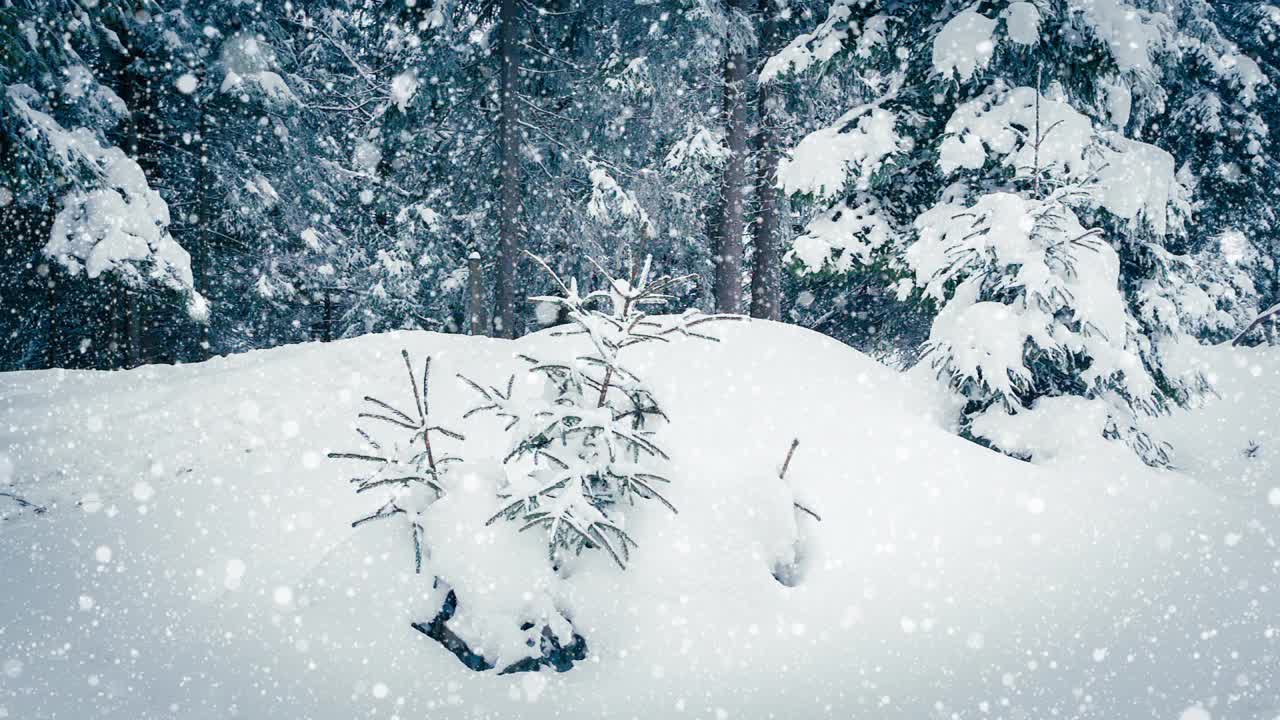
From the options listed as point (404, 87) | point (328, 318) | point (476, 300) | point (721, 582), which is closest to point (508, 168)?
point (404, 87)

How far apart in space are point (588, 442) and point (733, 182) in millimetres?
8172

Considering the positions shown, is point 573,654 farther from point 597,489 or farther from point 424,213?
point 424,213

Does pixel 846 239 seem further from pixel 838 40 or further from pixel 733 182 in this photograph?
pixel 733 182

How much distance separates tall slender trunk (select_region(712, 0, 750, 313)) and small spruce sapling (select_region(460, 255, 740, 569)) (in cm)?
712

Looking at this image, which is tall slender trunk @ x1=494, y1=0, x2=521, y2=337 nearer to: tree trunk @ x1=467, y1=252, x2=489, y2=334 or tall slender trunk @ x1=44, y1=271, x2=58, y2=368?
tree trunk @ x1=467, y1=252, x2=489, y2=334

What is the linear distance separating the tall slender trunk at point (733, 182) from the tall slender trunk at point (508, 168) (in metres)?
3.77

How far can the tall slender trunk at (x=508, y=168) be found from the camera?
37.9 ft

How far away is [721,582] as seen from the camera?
3688 millimetres

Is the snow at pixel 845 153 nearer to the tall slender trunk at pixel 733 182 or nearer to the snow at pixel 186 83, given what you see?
the tall slender trunk at pixel 733 182

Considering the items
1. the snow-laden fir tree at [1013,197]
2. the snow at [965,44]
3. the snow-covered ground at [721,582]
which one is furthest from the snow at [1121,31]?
the snow-covered ground at [721,582]

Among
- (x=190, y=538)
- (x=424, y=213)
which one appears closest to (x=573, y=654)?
(x=190, y=538)

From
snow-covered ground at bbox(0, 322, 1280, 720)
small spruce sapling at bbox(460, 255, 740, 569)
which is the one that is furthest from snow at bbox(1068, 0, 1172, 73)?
small spruce sapling at bbox(460, 255, 740, 569)

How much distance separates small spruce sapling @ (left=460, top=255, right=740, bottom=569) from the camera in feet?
11.2

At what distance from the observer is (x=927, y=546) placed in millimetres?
4199
